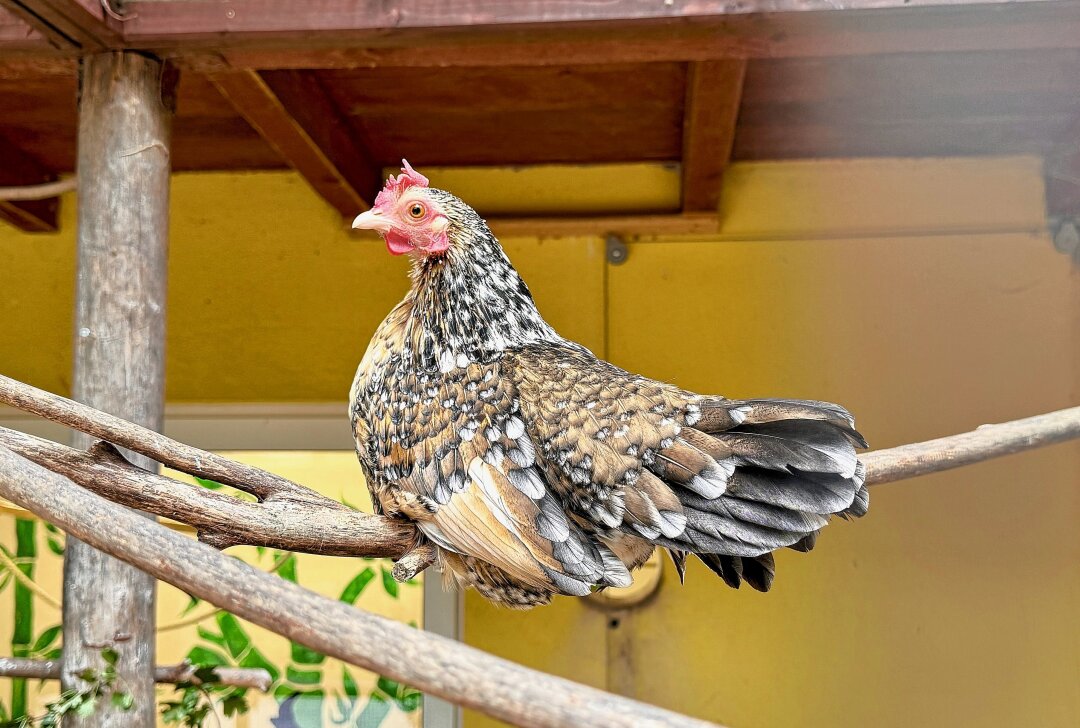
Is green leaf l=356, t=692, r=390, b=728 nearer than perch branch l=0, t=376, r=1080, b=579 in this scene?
No

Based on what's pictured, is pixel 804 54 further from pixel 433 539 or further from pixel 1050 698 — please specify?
pixel 1050 698

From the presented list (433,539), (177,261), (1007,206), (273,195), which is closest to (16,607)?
(177,261)

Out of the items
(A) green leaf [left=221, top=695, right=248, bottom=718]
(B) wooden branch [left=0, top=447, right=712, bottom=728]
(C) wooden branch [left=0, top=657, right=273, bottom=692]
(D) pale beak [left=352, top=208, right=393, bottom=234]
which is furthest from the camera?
(A) green leaf [left=221, top=695, right=248, bottom=718]

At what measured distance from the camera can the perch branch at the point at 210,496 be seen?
3.40 ft

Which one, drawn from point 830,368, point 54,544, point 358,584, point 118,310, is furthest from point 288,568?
point 830,368

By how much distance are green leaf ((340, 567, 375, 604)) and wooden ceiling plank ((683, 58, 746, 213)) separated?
1.36m

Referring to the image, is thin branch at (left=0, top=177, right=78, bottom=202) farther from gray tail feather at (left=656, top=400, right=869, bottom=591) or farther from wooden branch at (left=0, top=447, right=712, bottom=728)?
gray tail feather at (left=656, top=400, right=869, bottom=591)

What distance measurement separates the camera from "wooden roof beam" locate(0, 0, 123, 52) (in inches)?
56.4

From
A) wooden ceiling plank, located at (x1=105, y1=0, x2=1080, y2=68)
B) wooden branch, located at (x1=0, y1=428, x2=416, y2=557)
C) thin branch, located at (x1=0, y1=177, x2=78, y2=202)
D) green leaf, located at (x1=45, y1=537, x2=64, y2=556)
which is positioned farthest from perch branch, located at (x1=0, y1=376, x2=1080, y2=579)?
green leaf, located at (x1=45, y1=537, x2=64, y2=556)

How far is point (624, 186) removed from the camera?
9.19 ft

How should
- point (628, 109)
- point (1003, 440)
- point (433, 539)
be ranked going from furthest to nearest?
point (628, 109) < point (1003, 440) < point (433, 539)

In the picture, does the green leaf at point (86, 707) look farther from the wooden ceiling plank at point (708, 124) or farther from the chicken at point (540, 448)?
the wooden ceiling plank at point (708, 124)

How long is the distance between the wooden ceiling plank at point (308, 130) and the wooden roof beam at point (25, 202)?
2.63 ft

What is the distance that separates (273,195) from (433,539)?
6.73 feet
